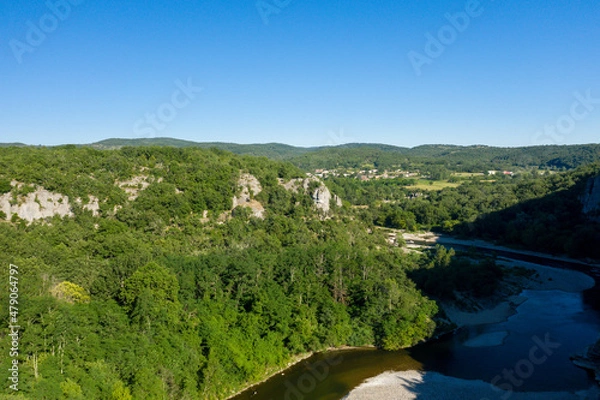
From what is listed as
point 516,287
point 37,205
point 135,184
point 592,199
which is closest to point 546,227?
point 592,199

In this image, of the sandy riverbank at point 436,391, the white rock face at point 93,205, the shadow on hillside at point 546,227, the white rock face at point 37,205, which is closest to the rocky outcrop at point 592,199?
the shadow on hillside at point 546,227

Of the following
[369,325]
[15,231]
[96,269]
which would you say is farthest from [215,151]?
[369,325]

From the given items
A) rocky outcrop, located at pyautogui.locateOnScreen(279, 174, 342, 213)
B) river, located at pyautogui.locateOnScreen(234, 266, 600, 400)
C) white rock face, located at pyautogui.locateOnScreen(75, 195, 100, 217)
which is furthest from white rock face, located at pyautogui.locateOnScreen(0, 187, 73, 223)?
river, located at pyautogui.locateOnScreen(234, 266, 600, 400)

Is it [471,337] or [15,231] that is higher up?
[15,231]

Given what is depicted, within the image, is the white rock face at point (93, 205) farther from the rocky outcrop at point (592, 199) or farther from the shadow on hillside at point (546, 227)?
the rocky outcrop at point (592, 199)

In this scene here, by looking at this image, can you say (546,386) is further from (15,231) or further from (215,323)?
(15,231)

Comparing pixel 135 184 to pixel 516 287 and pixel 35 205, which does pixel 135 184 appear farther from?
pixel 516 287
